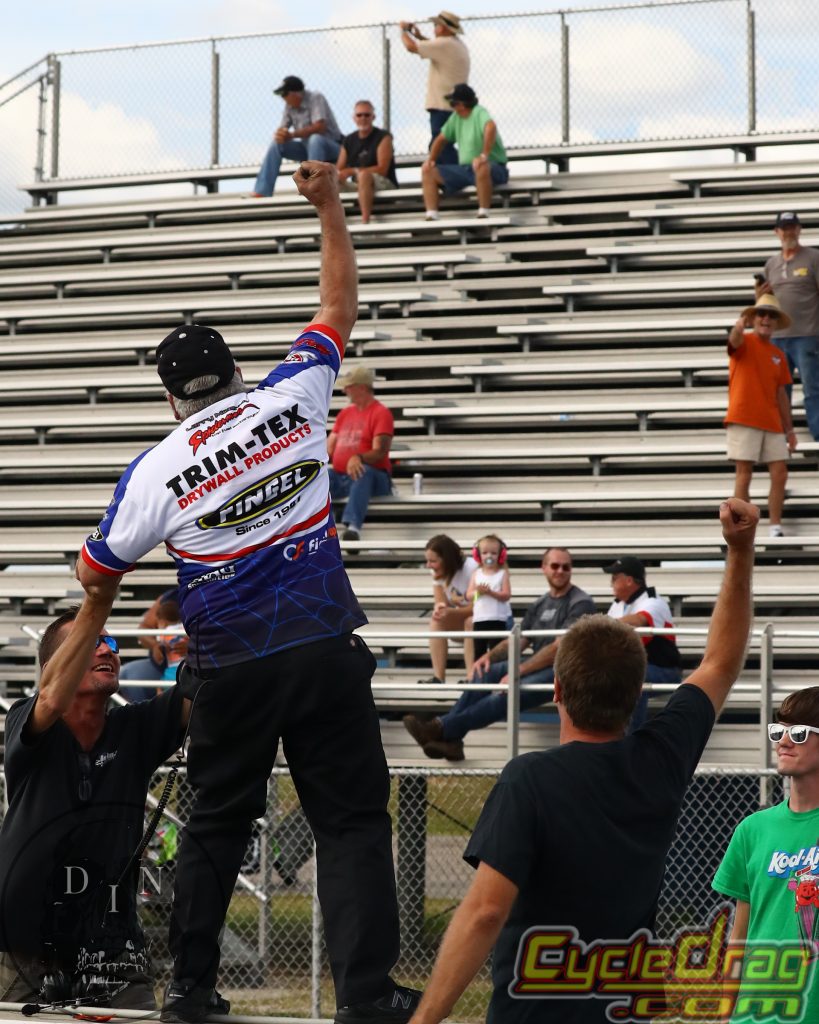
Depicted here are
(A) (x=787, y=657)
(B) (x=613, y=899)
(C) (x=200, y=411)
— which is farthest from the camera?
(A) (x=787, y=657)

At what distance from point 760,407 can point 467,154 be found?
5.18 metres

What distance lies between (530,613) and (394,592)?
163 centimetres

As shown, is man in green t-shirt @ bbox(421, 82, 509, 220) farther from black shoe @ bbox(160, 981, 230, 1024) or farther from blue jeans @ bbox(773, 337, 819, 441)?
black shoe @ bbox(160, 981, 230, 1024)

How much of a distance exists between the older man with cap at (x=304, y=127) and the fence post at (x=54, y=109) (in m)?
2.55

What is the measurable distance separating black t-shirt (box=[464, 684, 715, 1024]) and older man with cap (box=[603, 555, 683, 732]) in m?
5.53

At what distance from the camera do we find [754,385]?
32.3 ft

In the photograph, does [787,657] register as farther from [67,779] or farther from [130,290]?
[130,290]

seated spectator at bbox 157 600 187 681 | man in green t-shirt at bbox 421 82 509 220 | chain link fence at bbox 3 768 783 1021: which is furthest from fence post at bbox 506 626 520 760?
man in green t-shirt at bbox 421 82 509 220

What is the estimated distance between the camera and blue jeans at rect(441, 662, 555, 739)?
820cm

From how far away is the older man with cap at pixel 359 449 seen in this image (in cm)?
1065

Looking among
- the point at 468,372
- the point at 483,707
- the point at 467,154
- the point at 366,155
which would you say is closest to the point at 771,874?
the point at 483,707

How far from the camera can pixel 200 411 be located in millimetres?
3357

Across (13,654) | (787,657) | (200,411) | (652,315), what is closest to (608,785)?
(200,411)

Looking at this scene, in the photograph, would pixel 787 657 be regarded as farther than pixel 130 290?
No
